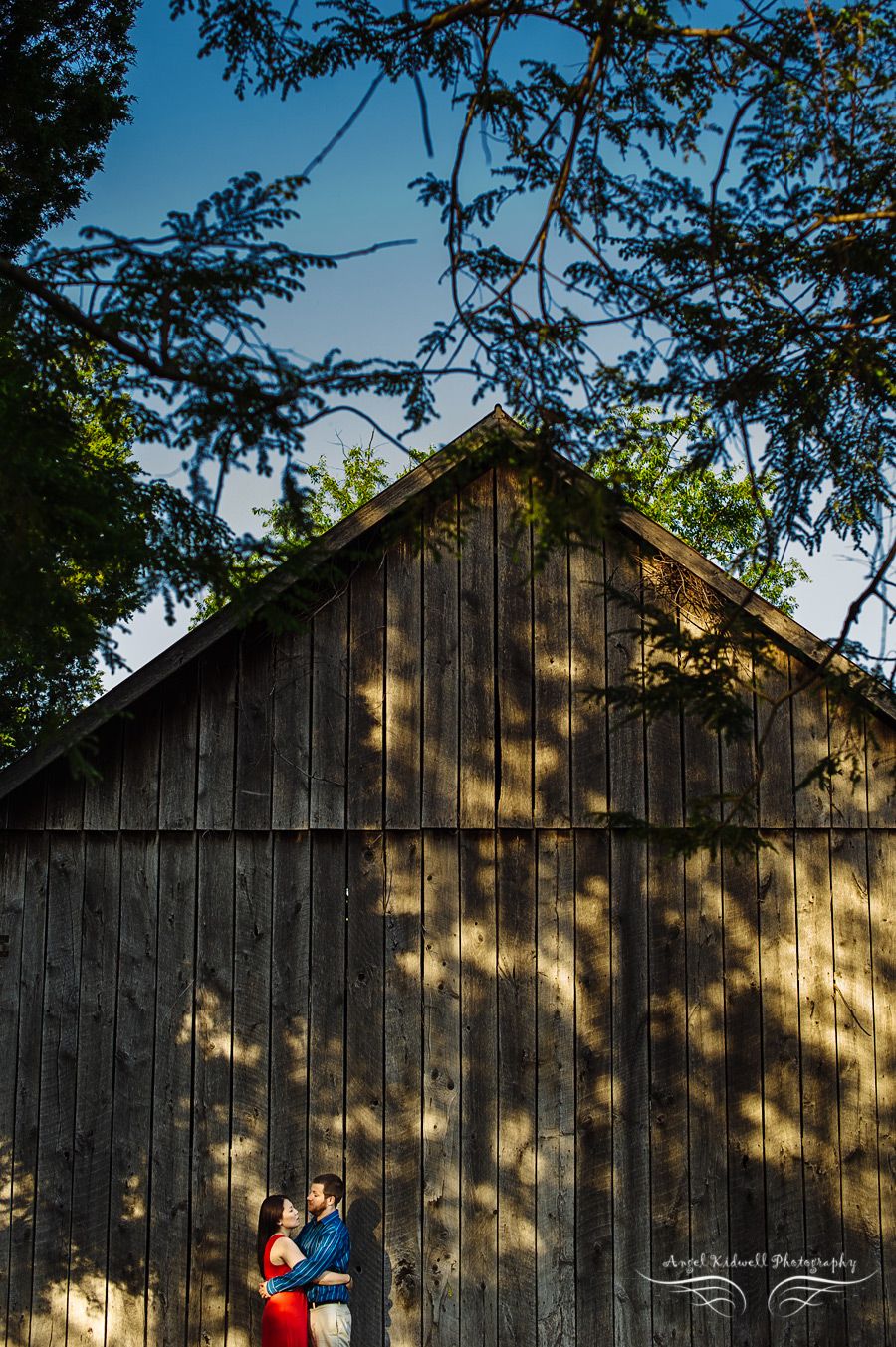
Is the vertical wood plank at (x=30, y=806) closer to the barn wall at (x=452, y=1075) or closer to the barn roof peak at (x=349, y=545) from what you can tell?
the barn wall at (x=452, y=1075)

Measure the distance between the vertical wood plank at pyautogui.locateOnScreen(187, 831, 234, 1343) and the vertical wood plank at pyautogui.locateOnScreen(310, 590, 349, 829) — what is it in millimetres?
644

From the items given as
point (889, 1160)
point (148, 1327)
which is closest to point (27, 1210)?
point (148, 1327)

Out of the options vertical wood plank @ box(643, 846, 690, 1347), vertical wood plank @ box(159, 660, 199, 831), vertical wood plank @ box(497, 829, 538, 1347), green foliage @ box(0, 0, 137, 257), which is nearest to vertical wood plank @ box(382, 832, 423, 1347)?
vertical wood plank @ box(497, 829, 538, 1347)

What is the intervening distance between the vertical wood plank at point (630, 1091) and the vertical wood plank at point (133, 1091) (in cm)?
276

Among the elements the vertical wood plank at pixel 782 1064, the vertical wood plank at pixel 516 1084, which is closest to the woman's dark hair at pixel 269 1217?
the vertical wood plank at pixel 516 1084

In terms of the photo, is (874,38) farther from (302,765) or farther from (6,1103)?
(6,1103)

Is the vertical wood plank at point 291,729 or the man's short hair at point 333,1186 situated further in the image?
the vertical wood plank at point 291,729

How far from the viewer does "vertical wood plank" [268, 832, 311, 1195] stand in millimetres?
5562

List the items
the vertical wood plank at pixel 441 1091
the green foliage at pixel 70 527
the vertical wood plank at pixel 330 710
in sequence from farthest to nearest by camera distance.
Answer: the vertical wood plank at pixel 330 710, the vertical wood plank at pixel 441 1091, the green foliage at pixel 70 527

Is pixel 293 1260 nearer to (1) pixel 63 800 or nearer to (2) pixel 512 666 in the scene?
(1) pixel 63 800

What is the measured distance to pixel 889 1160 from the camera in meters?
5.60

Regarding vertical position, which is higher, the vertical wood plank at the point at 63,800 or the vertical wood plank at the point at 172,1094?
the vertical wood plank at the point at 63,800

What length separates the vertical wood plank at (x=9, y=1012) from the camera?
223 inches

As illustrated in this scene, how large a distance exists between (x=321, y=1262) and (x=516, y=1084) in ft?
4.60
